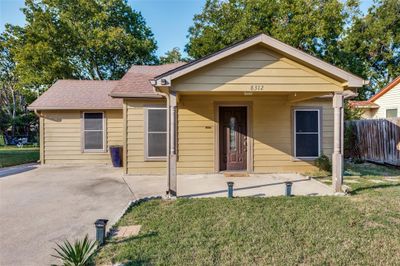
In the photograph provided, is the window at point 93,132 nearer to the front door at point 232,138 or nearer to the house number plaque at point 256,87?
the front door at point 232,138

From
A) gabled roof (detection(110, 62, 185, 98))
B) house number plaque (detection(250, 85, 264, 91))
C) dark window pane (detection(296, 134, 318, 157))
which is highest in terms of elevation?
gabled roof (detection(110, 62, 185, 98))

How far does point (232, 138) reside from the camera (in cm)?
815

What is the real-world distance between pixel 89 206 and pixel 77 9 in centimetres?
2184

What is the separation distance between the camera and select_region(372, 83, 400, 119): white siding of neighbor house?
1413 centimetres

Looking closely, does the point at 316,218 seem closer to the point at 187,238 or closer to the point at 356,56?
the point at 187,238

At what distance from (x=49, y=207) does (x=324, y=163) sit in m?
7.94

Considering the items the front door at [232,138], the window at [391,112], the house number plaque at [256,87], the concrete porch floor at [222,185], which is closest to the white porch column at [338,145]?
the concrete porch floor at [222,185]

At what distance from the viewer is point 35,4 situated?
19.9 meters

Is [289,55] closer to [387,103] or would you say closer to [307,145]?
[307,145]

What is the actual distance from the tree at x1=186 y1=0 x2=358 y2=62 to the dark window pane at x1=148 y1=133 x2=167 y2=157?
15494 mm

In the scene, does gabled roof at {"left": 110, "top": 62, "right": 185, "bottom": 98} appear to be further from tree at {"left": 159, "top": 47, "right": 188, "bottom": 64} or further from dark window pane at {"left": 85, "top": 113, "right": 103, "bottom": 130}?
tree at {"left": 159, "top": 47, "right": 188, "bottom": 64}

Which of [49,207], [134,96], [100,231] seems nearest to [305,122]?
[134,96]

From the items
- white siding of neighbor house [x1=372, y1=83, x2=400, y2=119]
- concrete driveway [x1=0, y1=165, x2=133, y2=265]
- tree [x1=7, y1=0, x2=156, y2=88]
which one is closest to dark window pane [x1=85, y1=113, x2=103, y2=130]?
concrete driveway [x1=0, y1=165, x2=133, y2=265]

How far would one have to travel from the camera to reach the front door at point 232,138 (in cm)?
812
